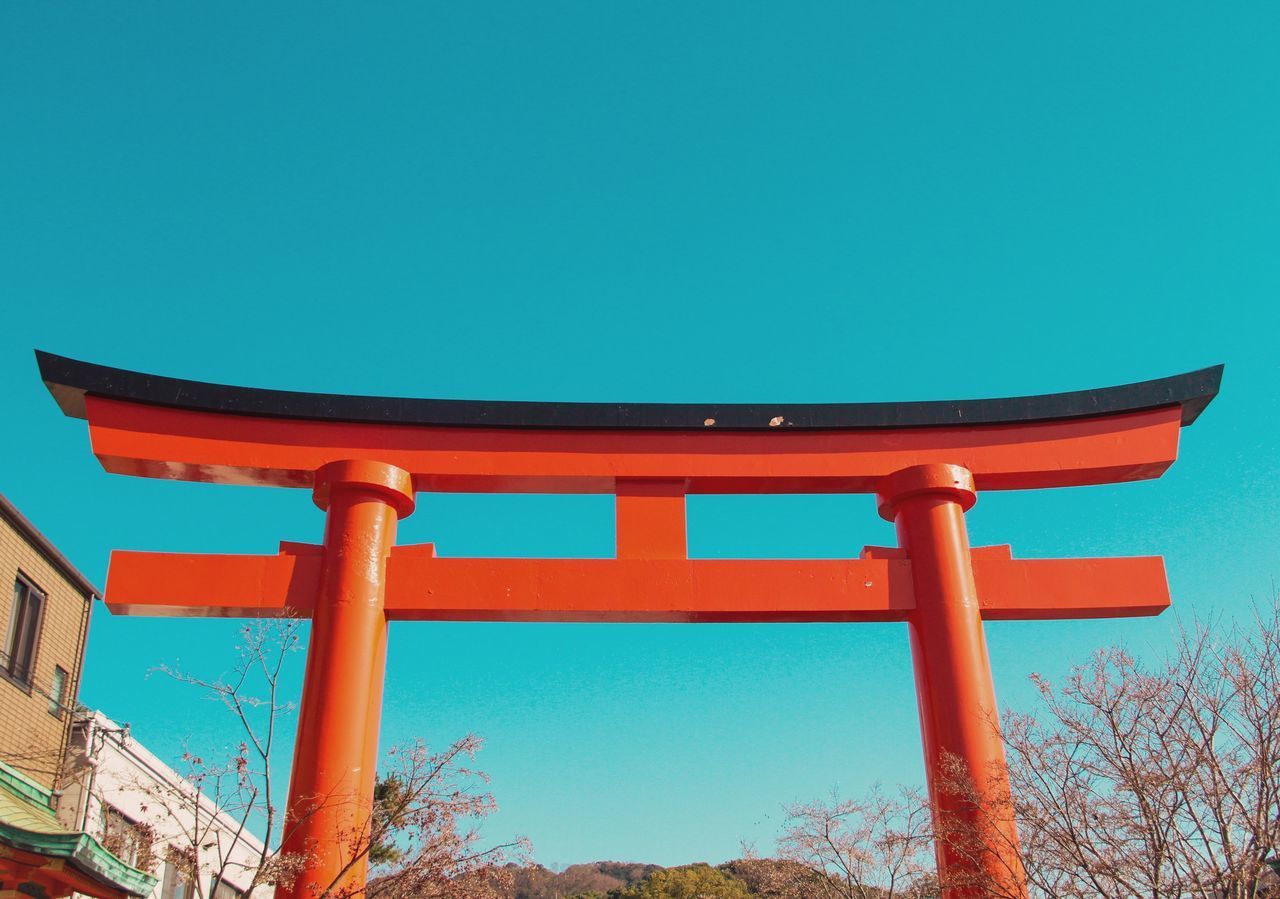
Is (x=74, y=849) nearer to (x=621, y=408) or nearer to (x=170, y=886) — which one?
(x=621, y=408)

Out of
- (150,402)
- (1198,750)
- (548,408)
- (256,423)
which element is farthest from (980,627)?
(150,402)

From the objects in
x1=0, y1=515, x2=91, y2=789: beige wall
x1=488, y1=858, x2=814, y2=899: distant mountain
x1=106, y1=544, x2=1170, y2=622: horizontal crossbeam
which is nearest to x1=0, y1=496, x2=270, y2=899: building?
x1=0, y1=515, x2=91, y2=789: beige wall

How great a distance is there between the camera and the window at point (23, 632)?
11.1 meters

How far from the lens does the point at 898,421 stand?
9.69 metres

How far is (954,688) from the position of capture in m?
8.33

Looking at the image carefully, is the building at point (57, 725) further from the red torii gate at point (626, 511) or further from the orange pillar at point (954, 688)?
the orange pillar at point (954, 688)

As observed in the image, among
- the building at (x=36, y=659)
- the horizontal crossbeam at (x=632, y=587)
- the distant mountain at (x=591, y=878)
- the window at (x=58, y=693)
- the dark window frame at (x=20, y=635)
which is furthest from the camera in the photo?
the distant mountain at (x=591, y=878)

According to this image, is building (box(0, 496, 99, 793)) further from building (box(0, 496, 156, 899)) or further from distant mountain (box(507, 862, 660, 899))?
distant mountain (box(507, 862, 660, 899))

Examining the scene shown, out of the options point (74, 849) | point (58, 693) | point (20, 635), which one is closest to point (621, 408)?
point (74, 849)

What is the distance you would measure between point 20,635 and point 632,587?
7159 millimetres

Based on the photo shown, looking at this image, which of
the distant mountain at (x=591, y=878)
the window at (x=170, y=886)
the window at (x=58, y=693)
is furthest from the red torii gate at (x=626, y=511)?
the distant mountain at (x=591, y=878)

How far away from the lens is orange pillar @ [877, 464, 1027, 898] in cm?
772

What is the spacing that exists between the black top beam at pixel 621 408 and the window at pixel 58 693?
14.7ft

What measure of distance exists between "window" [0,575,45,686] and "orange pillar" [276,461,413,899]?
4535 millimetres
